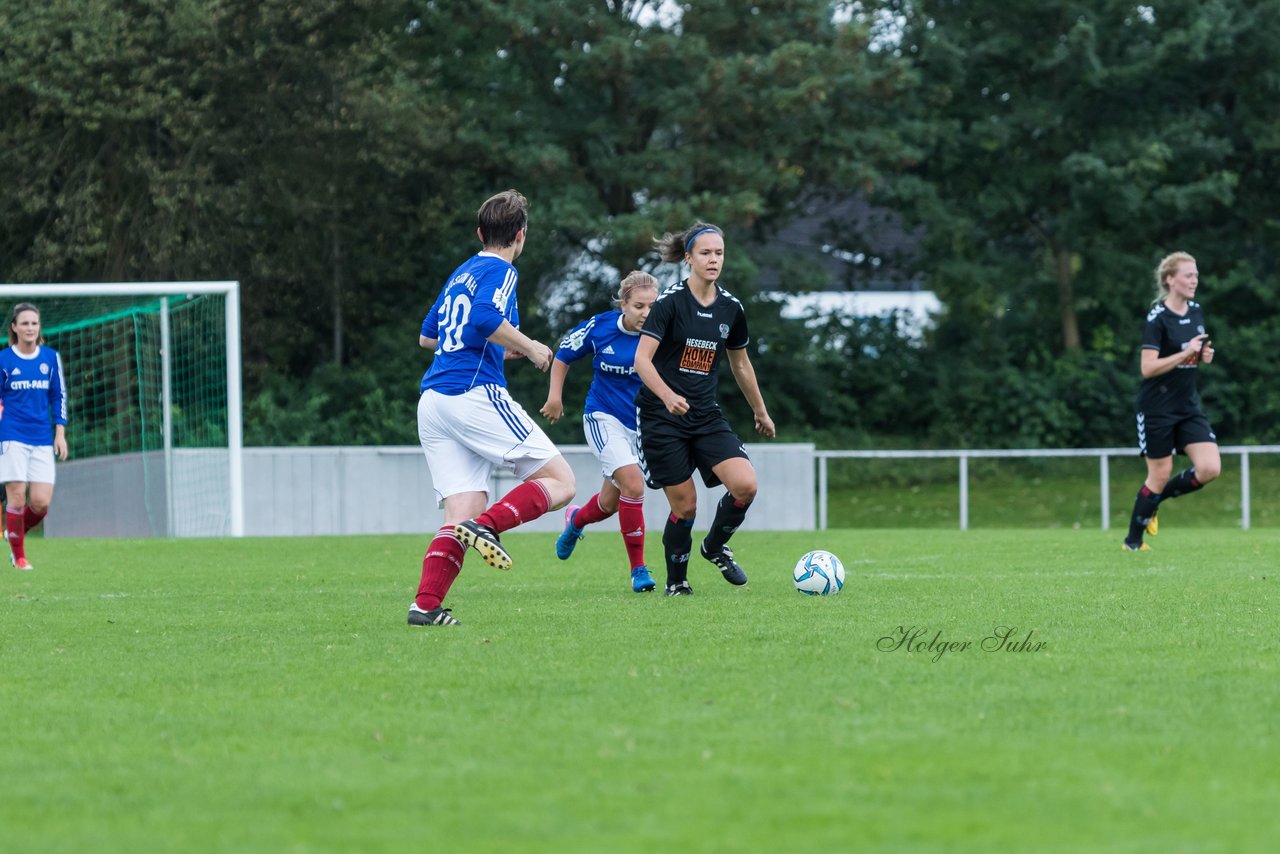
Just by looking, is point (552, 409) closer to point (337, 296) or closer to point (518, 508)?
point (518, 508)

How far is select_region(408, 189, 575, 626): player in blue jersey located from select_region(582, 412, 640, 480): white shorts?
2710 millimetres

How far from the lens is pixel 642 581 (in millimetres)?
8930

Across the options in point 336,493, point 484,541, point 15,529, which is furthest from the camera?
point 336,493

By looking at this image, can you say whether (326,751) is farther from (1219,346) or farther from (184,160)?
(1219,346)

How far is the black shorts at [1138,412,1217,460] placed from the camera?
1171 cm

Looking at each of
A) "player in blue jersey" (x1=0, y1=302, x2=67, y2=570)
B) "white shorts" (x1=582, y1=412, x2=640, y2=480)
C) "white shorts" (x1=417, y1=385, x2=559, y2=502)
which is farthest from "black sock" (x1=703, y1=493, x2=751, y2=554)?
"player in blue jersey" (x1=0, y1=302, x2=67, y2=570)

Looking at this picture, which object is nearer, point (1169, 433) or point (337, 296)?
point (1169, 433)

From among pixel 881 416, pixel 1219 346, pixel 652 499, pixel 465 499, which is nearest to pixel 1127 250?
pixel 1219 346

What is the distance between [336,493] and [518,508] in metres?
13.7

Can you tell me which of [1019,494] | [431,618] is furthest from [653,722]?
[1019,494]

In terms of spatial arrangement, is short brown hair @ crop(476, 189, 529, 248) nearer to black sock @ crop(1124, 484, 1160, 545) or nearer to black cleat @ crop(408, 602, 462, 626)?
black cleat @ crop(408, 602, 462, 626)

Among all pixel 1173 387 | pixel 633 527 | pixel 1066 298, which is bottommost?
pixel 633 527

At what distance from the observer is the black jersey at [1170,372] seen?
11.5 m

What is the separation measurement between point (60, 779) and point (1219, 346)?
90.0 ft
